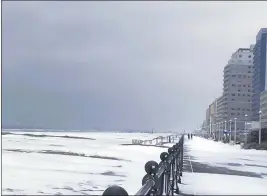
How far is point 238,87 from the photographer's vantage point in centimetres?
11588

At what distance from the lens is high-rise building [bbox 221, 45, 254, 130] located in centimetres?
10919

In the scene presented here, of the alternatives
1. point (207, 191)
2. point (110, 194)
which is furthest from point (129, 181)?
point (110, 194)

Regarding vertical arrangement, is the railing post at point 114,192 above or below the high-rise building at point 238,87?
below

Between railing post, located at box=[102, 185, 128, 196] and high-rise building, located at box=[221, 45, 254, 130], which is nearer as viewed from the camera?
railing post, located at box=[102, 185, 128, 196]

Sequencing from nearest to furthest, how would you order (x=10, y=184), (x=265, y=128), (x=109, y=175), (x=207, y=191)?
(x=207, y=191) → (x=10, y=184) → (x=109, y=175) → (x=265, y=128)

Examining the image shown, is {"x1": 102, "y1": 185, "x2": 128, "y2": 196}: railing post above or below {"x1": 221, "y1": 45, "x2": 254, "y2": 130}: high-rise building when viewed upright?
below

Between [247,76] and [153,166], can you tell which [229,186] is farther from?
[247,76]

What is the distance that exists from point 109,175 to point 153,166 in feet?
32.6

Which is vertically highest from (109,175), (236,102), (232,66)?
(232,66)

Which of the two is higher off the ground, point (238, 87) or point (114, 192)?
point (238, 87)

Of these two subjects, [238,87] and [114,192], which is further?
[238,87]

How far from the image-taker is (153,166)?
4.63 meters

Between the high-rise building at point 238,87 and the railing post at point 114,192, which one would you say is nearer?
the railing post at point 114,192

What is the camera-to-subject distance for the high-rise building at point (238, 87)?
358 feet
